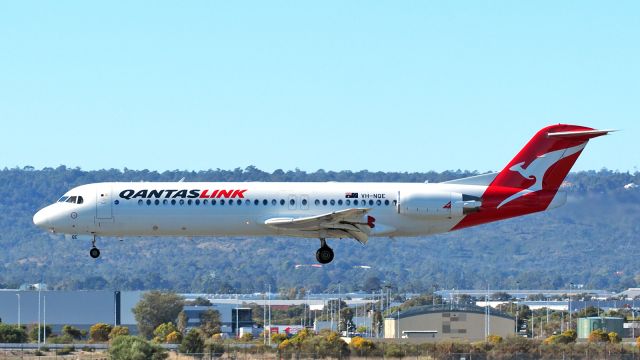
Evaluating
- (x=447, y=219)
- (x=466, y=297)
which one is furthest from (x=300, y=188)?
(x=466, y=297)

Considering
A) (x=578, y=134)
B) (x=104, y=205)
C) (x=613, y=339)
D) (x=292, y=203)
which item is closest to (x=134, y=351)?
(x=104, y=205)

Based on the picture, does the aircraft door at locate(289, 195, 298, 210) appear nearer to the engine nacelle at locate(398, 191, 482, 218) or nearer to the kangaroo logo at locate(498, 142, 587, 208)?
the engine nacelle at locate(398, 191, 482, 218)

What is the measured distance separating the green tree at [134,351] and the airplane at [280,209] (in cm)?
1026

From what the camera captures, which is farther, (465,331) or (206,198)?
(465,331)

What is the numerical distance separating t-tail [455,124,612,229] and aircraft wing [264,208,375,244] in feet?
13.8

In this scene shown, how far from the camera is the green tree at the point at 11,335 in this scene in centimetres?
8956

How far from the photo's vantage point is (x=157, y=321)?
4742 inches

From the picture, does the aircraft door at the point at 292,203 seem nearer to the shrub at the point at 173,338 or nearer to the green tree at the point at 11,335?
the shrub at the point at 173,338

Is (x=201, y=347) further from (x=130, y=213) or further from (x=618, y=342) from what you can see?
(x=618, y=342)

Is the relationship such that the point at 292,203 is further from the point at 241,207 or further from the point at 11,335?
the point at 11,335

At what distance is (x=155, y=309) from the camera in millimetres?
122875

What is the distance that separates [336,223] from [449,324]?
44608 mm

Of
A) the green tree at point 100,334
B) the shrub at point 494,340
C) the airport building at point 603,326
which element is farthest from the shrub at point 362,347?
the airport building at point 603,326

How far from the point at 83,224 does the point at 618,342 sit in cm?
4340
